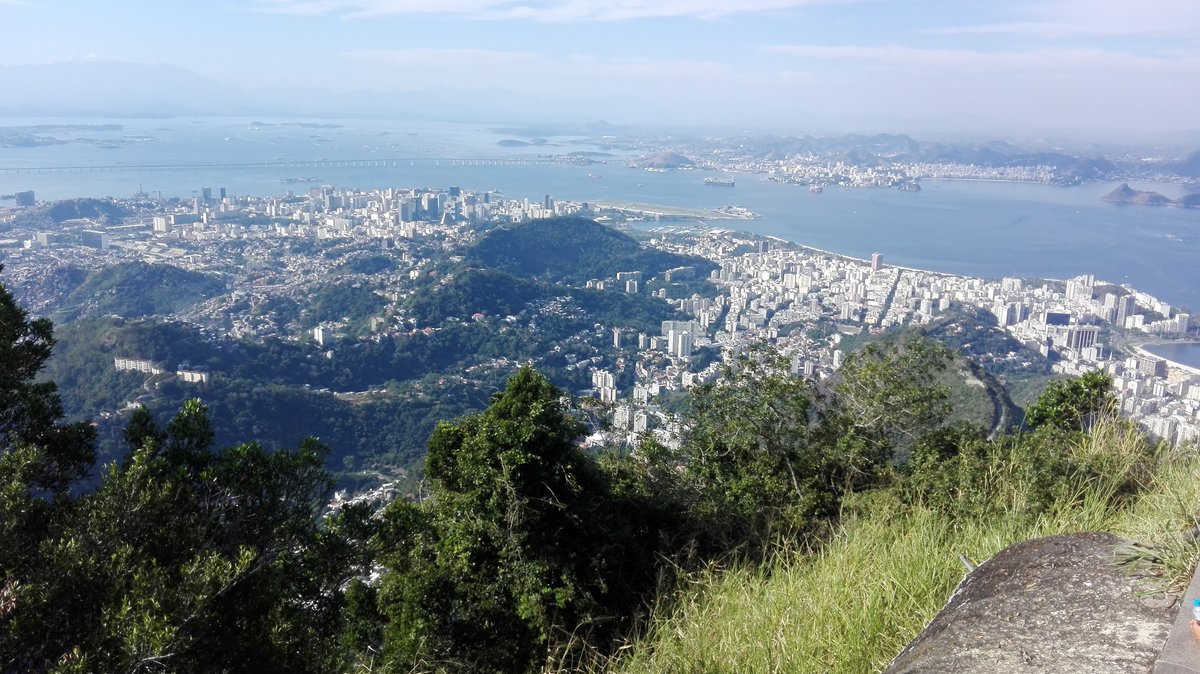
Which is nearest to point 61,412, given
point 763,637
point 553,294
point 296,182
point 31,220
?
point 763,637

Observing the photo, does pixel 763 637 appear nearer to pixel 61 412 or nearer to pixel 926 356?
pixel 61 412

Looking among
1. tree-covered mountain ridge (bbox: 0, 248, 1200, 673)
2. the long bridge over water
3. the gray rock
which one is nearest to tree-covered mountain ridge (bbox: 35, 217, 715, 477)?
tree-covered mountain ridge (bbox: 0, 248, 1200, 673)

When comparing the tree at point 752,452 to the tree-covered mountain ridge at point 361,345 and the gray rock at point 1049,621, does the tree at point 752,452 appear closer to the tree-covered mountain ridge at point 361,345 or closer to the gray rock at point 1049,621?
the gray rock at point 1049,621

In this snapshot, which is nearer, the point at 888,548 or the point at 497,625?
the point at 888,548

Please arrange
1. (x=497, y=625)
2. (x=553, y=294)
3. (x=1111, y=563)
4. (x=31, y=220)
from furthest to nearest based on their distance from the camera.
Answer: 1. (x=31, y=220)
2. (x=553, y=294)
3. (x=497, y=625)
4. (x=1111, y=563)

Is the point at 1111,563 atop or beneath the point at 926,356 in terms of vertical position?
atop

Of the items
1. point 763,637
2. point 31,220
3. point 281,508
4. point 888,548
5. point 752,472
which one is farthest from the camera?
point 31,220

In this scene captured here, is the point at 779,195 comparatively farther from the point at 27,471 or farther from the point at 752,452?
the point at 27,471

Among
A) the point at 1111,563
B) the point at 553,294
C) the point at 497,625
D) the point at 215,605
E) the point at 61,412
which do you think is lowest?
the point at 553,294
